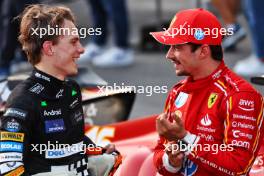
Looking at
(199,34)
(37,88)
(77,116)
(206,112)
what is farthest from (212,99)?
(37,88)

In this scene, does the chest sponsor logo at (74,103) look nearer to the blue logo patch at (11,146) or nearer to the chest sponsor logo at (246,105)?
the blue logo patch at (11,146)

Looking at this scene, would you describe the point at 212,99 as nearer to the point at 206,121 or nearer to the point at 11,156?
the point at 206,121

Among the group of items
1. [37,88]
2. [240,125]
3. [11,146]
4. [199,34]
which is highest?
[199,34]

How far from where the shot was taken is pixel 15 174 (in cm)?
346

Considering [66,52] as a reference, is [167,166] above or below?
below

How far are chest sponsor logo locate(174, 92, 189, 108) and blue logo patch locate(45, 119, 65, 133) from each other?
0.52 metres

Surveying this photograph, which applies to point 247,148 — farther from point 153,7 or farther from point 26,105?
point 153,7

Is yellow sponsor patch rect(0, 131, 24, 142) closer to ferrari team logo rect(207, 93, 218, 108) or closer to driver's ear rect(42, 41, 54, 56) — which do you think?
driver's ear rect(42, 41, 54, 56)

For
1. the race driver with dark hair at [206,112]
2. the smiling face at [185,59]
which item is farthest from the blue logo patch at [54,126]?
the smiling face at [185,59]

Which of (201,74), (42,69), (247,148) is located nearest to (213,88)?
(201,74)

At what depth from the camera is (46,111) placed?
3561 mm

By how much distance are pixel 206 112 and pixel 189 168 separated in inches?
10.1

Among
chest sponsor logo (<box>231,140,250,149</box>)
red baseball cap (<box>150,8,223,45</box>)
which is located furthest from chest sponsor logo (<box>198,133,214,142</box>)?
red baseball cap (<box>150,8,223,45</box>)

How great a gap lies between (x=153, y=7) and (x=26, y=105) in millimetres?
8190
